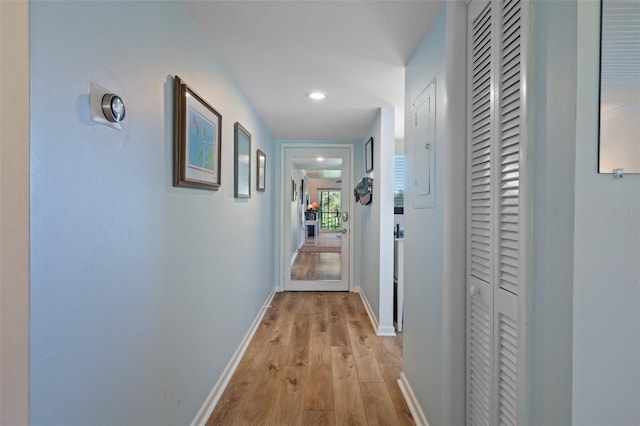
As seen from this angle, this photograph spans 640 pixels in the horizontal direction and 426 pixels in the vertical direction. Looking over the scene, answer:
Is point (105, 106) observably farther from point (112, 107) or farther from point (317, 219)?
point (317, 219)

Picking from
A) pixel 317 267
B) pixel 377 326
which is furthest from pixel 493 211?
pixel 317 267

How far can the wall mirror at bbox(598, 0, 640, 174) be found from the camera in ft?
2.61

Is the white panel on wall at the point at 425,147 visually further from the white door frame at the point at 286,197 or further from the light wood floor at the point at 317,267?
the light wood floor at the point at 317,267

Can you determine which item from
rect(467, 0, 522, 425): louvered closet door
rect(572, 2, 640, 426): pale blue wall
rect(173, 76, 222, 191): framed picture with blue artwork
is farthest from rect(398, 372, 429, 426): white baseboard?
rect(173, 76, 222, 191): framed picture with blue artwork

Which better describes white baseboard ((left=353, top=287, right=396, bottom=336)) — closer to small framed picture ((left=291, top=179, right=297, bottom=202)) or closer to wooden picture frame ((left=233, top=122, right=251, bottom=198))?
wooden picture frame ((left=233, top=122, right=251, bottom=198))

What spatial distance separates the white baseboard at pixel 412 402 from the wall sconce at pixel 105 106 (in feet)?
6.44

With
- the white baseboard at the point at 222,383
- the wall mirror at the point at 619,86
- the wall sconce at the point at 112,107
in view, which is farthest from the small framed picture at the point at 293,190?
the wall mirror at the point at 619,86

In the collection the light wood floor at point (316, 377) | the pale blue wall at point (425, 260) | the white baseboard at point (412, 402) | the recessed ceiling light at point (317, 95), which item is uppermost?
the recessed ceiling light at point (317, 95)

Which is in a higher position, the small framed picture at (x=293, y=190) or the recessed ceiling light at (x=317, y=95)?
the recessed ceiling light at (x=317, y=95)

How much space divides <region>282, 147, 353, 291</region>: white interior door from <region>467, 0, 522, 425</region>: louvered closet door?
3.54 metres

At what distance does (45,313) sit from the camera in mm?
773

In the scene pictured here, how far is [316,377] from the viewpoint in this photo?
237 cm

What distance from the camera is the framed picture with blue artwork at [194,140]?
4.83 feet

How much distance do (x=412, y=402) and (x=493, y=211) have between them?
146 cm
